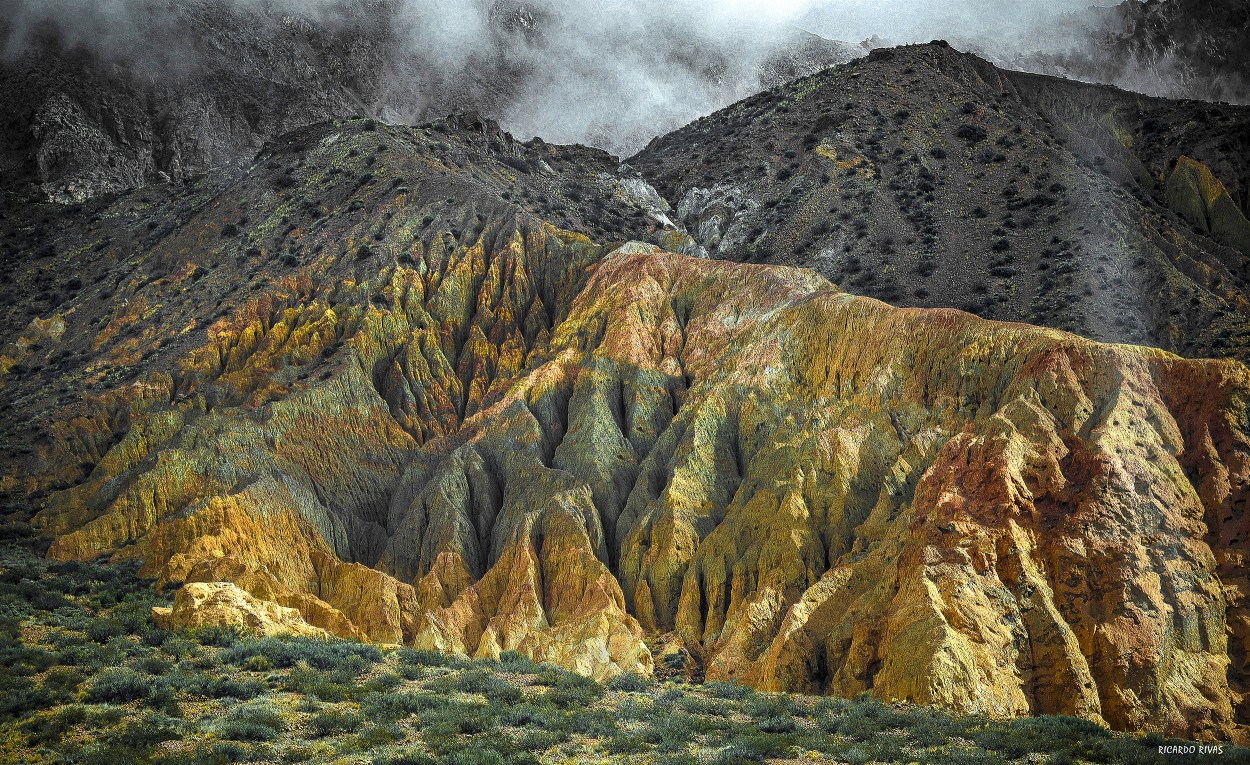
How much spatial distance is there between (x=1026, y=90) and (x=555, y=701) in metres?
86.0

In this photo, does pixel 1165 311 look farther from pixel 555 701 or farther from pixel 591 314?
pixel 555 701

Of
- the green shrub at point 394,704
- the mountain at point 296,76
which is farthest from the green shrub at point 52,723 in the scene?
the mountain at point 296,76

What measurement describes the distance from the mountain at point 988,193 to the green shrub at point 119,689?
46441mm

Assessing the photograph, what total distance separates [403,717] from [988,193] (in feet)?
200

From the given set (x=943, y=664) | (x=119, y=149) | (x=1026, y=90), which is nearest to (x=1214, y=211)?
(x=1026, y=90)

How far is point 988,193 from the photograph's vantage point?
72.3 meters

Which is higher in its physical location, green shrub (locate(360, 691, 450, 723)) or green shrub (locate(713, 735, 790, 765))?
green shrub (locate(360, 691, 450, 723))

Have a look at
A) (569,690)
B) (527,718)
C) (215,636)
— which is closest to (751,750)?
(527,718)

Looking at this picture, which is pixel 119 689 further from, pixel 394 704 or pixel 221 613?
pixel 221 613

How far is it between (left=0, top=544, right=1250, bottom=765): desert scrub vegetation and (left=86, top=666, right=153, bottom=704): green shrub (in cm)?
4

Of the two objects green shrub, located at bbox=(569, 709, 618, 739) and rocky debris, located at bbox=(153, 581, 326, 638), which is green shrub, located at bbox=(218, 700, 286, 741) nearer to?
green shrub, located at bbox=(569, 709, 618, 739)

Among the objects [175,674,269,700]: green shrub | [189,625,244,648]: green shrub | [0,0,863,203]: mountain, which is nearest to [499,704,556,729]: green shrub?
[175,674,269,700]: green shrub

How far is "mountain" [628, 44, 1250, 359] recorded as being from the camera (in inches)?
2324

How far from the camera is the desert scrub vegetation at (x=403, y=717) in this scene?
1992 centimetres
